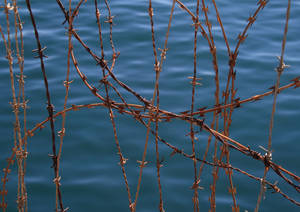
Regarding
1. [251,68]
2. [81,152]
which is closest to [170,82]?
[251,68]

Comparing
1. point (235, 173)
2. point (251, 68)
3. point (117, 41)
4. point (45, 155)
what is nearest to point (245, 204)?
point (235, 173)

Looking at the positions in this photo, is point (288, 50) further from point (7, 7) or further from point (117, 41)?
point (7, 7)

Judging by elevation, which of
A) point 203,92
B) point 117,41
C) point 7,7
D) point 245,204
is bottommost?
point 245,204

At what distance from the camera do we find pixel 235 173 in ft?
13.3

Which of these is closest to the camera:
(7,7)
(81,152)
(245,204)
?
(7,7)

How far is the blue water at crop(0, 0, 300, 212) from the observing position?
3887mm

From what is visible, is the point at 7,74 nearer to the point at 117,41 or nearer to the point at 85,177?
the point at 117,41

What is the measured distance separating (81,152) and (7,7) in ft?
8.14

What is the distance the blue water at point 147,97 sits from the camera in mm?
3887

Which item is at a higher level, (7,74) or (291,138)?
(7,74)

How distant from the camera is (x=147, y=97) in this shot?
4941mm

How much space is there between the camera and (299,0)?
6.87 m

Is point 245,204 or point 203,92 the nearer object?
point 245,204

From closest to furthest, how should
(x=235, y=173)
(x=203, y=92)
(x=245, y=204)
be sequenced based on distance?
(x=245, y=204) < (x=235, y=173) < (x=203, y=92)
